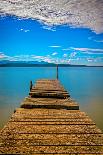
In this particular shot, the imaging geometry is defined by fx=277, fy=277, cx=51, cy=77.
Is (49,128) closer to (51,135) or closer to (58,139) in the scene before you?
(51,135)

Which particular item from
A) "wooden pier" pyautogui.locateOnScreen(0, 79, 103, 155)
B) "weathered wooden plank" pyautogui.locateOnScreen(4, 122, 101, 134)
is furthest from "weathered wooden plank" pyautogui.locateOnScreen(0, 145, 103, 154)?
"weathered wooden plank" pyautogui.locateOnScreen(4, 122, 101, 134)

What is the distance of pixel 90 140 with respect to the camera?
4875 mm

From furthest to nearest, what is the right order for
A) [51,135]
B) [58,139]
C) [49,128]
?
[49,128] → [51,135] → [58,139]

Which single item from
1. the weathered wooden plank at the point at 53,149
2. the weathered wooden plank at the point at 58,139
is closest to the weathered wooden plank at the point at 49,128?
the weathered wooden plank at the point at 58,139

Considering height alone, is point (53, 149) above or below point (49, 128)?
below

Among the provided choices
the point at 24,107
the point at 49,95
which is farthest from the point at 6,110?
the point at 24,107

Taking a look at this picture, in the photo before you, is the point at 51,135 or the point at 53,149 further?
the point at 51,135

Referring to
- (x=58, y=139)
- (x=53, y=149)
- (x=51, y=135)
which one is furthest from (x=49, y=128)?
(x=53, y=149)

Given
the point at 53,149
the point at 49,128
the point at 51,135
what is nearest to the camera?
the point at 53,149

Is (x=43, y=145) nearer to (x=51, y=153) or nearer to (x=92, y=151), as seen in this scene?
(x=51, y=153)

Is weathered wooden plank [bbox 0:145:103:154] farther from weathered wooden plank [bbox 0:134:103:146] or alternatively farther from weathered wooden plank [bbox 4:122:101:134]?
weathered wooden plank [bbox 4:122:101:134]

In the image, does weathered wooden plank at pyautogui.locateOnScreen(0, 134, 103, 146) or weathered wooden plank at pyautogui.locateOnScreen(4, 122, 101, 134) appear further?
weathered wooden plank at pyautogui.locateOnScreen(4, 122, 101, 134)

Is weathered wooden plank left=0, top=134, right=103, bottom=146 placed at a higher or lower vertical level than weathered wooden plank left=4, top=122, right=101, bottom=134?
lower

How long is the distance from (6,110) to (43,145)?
61.6 ft
